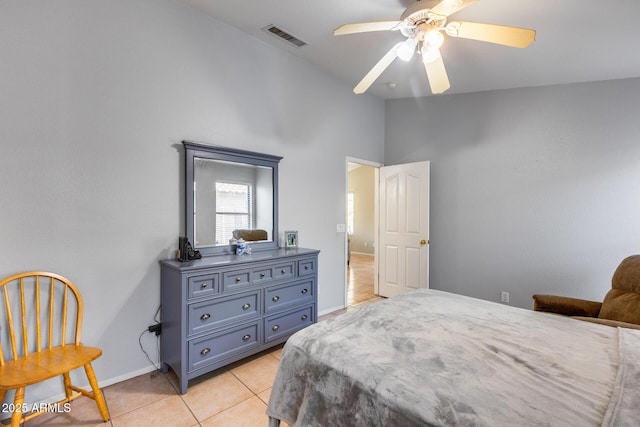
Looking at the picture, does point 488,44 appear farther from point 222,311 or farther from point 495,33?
point 222,311

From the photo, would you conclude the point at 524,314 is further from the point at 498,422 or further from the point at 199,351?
the point at 199,351

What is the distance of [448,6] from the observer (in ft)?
5.54

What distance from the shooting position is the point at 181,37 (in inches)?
98.2

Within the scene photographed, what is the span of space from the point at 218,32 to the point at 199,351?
2.78 meters

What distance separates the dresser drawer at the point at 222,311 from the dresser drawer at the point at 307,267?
0.52 m

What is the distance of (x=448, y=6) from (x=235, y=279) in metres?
2.36

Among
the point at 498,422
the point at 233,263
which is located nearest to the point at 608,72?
the point at 498,422

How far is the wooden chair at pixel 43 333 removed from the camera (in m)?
1.66

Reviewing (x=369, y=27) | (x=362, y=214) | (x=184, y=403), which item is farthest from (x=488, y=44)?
(x=362, y=214)

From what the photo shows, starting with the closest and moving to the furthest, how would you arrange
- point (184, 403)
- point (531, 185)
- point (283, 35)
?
point (184, 403), point (283, 35), point (531, 185)

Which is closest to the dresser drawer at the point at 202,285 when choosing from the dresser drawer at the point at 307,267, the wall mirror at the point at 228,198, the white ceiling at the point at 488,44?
the wall mirror at the point at 228,198

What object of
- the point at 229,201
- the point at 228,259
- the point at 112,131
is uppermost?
the point at 112,131

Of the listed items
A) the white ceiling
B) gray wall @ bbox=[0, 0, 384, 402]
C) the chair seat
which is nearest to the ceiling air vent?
the white ceiling

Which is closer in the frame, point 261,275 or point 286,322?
point 261,275
